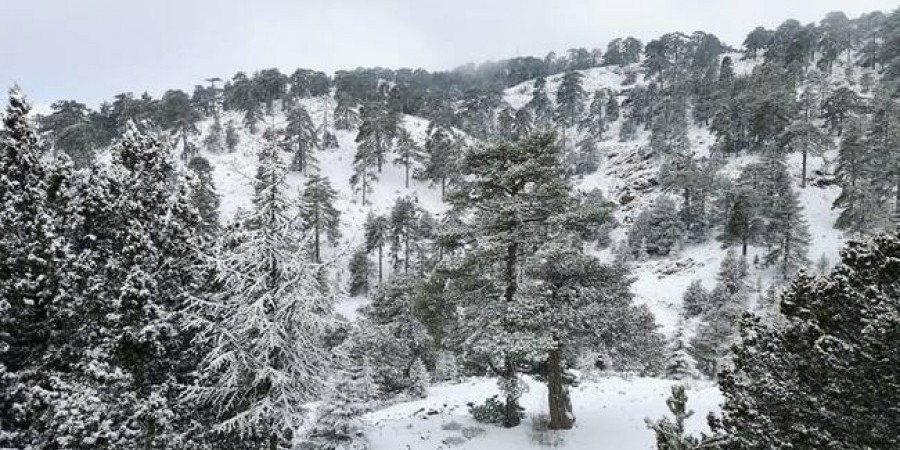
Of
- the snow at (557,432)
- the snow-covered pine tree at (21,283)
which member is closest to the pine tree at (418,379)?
the snow at (557,432)

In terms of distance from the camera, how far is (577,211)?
17.6 meters

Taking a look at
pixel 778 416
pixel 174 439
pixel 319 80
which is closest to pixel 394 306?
pixel 174 439

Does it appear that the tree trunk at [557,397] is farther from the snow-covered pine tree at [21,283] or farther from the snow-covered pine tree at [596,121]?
the snow-covered pine tree at [596,121]

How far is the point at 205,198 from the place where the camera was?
1863 inches

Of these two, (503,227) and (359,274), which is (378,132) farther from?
(503,227)

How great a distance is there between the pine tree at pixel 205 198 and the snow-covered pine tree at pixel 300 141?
13.5 m

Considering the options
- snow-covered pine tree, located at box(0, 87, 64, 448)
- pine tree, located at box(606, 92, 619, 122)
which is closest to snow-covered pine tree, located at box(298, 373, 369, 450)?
snow-covered pine tree, located at box(0, 87, 64, 448)

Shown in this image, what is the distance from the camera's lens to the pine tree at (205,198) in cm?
1667

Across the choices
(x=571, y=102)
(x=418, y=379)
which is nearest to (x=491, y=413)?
(x=418, y=379)

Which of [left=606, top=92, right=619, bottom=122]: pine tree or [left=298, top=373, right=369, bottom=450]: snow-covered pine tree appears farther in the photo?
[left=606, top=92, right=619, bottom=122]: pine tree

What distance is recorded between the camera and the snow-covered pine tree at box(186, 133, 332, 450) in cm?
1309

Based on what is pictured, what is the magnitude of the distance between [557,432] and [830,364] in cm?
1110

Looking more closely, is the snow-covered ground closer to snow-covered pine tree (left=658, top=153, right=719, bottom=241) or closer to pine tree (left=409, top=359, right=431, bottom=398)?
pine tree (left=409, top=359, right=431, bottom=398)

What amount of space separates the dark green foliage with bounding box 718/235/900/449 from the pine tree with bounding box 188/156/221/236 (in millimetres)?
14164
